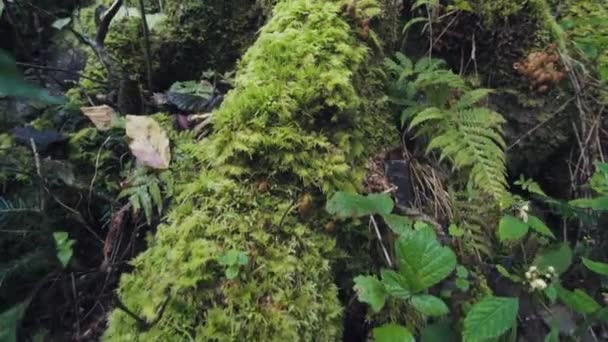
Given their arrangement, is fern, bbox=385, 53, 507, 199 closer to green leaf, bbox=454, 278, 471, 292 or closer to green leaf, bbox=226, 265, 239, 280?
green leaf, bbox=454, 278, 471, 292

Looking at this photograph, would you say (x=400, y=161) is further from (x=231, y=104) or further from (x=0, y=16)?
(x=0, y=16)

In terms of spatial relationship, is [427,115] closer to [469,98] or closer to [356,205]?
[469,98]

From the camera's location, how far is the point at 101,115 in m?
2.04

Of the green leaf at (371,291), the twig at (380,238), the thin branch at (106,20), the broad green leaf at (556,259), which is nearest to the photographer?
the green leaf at (371,291)

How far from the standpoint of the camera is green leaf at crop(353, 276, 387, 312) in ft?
4.50

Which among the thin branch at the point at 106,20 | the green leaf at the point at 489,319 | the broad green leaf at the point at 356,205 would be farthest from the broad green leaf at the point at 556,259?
the thin branch at the point at 106,20

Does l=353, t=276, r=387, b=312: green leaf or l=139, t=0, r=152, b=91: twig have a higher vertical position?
l=139, t=0, r=152, b=91: twig

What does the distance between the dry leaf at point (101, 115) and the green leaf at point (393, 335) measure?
137 cm

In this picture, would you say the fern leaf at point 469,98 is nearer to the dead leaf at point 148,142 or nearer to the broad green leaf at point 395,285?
the broad green leaf at point 395,285

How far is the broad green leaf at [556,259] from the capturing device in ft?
5.78

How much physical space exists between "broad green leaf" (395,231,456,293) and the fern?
0.60m

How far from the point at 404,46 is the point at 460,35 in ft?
0.99

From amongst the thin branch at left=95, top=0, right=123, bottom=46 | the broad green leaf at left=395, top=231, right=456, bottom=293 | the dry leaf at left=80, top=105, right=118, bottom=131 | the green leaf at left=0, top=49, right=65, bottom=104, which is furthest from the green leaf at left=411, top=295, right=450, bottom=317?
the thin branch at left=95, top=0, right=123, bottom=46

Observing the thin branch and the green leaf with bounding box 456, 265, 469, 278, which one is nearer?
the green leaf with bounding box 456, 265, 469, 278
